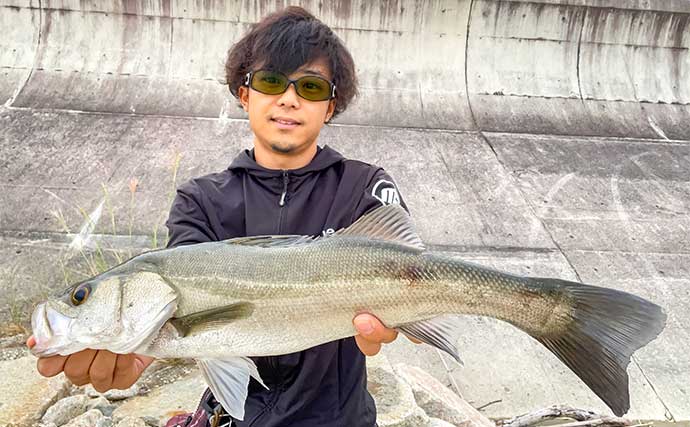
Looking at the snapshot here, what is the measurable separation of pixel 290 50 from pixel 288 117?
0.90 ft

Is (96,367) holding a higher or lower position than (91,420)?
higher

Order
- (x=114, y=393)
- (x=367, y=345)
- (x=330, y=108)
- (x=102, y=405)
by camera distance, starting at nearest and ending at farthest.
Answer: (x=367, y=345)
(x=330, y=108)
(x=102, y=405)
(x=114, y=393)

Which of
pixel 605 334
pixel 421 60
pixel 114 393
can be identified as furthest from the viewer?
pixel 421 60

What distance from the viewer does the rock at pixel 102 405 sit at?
319 centimetres

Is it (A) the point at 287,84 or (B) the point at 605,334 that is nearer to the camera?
(B) the point at 605,334

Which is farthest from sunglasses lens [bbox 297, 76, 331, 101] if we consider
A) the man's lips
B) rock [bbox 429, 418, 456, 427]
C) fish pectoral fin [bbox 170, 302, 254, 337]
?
rock [bbox 429, 418, 456, 427]

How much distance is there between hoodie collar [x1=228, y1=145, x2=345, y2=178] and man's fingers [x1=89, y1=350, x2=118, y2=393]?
88 cm

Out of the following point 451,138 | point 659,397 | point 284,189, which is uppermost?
point 284,189

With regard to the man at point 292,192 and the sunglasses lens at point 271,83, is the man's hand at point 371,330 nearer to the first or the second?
the man at point 292,192

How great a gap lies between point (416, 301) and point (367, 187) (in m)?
0.69

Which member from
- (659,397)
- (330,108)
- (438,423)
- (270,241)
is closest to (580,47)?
(659,397)

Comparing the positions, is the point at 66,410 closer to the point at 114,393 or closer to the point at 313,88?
the point at 114,393

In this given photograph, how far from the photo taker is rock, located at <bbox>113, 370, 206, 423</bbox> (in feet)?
10.2

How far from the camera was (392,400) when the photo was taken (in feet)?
10.4
